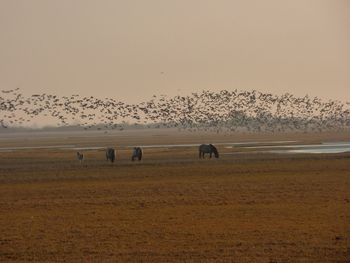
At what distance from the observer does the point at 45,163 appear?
4700cm

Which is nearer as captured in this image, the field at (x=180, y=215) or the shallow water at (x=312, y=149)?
the field at (x=180, y=215)

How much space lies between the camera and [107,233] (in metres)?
18.5

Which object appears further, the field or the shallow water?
the shallow water

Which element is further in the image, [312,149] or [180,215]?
[312,149]

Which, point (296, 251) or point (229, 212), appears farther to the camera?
point (229, 212)

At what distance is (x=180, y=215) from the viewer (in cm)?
2139

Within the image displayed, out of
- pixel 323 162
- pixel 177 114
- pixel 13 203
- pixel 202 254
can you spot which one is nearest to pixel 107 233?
pixel 202 254

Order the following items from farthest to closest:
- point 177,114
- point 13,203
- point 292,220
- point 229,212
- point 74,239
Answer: point 177,114 → point 13,203 → point 229,212 → point 292,220 → point 74,239

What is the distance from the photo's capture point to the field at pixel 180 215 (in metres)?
16.0

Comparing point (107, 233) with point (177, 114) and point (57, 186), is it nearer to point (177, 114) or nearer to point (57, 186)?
point (57, 186)

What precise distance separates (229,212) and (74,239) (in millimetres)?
5337

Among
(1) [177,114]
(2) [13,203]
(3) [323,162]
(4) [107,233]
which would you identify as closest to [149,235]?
(4) [107,233]

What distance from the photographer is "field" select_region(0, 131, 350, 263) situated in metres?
16.0

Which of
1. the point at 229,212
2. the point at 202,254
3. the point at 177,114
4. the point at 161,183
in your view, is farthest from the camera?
the point at 177,114
